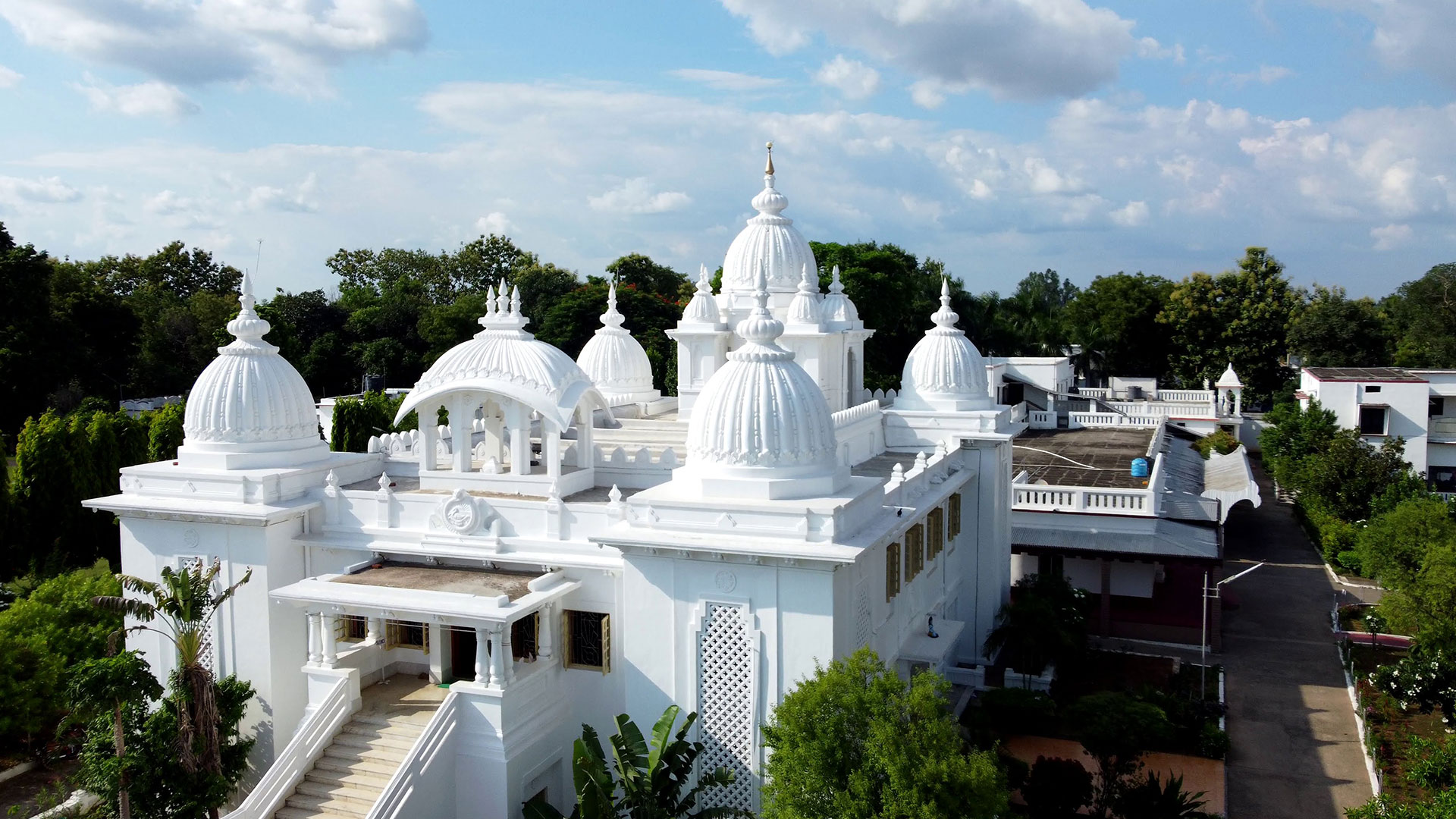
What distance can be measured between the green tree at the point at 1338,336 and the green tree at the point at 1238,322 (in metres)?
1.59

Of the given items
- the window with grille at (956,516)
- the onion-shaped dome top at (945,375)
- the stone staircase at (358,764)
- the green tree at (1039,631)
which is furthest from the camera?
the onion-shaped dome top at (945,375)

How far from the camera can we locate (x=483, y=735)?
47.7ft

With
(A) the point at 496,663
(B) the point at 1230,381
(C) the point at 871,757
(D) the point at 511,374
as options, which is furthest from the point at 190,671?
(B) the point at 1230,381

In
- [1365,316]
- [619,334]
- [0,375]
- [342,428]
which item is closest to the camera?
[619,334]

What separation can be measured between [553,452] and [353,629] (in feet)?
13.8

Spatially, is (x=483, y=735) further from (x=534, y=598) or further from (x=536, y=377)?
(x=536, y=377)

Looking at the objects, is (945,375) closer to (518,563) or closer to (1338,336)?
(518,563)

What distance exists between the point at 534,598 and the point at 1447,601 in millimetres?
15910

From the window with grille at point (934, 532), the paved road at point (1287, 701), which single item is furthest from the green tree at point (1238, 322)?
the window with grille at point (934, 532)

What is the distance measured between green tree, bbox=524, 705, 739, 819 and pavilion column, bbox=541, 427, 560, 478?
459 centimetres

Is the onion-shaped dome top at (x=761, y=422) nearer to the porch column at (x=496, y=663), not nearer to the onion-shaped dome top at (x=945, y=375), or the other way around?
the porch column at (x=496, y=663)

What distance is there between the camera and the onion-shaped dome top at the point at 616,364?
84.2 feet

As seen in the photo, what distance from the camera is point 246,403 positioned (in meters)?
17.8

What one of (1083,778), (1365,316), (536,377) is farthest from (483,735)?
(1365,316)
